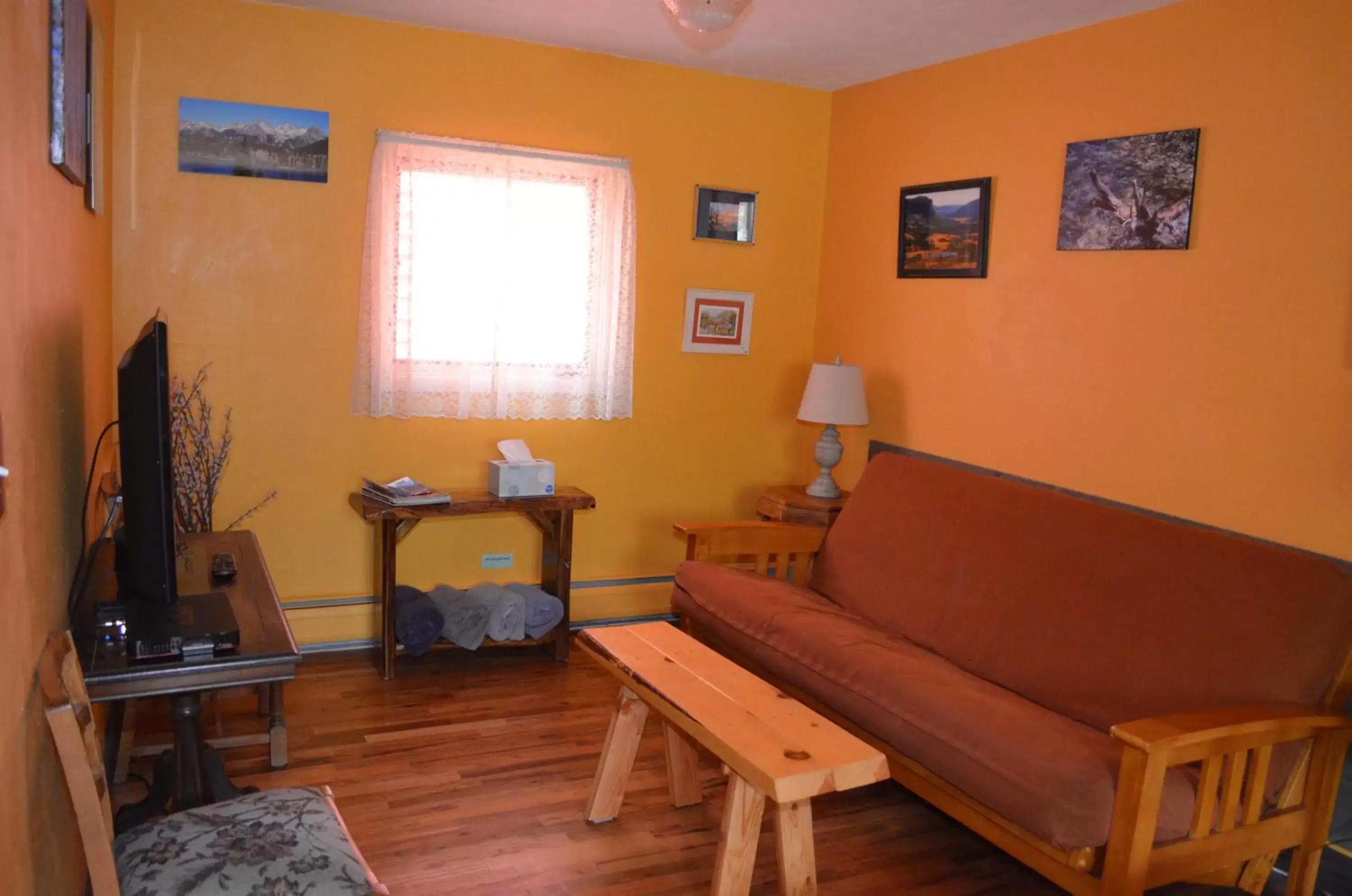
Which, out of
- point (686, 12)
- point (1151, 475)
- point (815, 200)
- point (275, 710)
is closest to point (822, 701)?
point (1151, 475)

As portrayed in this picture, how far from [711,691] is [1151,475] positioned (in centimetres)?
161

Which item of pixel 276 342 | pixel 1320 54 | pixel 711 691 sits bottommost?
pixel 711 691

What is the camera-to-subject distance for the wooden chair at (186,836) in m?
1.57

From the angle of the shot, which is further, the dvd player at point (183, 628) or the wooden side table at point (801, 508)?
the wooden side table at point (801, 508)

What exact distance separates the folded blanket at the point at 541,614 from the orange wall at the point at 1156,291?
156cm

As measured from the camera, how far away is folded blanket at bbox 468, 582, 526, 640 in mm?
3979

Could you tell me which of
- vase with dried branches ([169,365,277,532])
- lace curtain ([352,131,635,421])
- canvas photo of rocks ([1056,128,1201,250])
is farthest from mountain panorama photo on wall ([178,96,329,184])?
canvas photo of rocks ([1056,128,1201,250])

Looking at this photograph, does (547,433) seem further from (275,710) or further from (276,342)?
(275,710)

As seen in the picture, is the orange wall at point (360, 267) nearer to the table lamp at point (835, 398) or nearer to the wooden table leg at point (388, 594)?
the wooden table leg at point (388, 594)

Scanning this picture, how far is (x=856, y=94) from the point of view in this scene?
4523mm

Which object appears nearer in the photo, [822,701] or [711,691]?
[711,691]

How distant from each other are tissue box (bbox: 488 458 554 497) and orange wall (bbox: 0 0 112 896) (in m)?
1.75

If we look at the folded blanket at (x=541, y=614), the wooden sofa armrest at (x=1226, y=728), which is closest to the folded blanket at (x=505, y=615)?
the folded blanket at (x=541, y=614)

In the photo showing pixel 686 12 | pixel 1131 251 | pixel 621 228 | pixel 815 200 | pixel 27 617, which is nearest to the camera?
pixel 27 617
